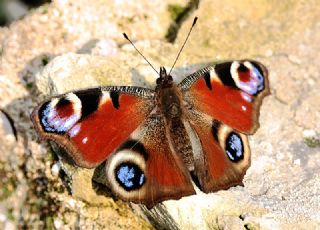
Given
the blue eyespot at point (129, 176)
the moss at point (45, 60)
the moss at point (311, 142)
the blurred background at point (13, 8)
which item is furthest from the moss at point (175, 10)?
the blue eyespot at point (129, 176)

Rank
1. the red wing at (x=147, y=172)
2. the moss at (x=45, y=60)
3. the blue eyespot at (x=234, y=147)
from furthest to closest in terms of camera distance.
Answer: the moss at (x=45, y=60)
the blue eyespot at (x=234, y=147)
the red wing at (x=147, y=172)

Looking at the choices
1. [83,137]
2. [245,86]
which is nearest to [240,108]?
[245,86]

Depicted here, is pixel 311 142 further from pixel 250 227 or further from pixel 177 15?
pixel 177 15

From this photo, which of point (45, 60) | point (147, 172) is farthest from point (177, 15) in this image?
point (147, 172)

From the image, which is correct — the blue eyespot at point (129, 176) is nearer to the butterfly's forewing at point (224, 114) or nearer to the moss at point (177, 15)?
the butterfly's forewing at point (224, 114)

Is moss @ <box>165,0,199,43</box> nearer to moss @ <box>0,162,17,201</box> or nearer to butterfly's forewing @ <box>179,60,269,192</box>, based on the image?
butterfly's forewing @ <box>179,60,269,192</box>

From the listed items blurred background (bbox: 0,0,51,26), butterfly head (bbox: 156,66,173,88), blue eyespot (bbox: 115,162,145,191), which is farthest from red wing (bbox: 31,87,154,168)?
blurred background (bbox: 0,0,51,26)

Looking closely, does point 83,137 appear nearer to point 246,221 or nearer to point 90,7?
point 246,221
